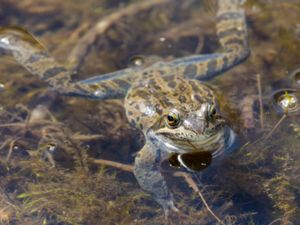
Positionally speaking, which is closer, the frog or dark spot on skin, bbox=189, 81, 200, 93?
the frog

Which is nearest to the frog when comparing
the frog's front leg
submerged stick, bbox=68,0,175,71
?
the frog's front leg

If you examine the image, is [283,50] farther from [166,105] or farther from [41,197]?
[41,197]

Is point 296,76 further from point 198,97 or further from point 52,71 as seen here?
point 52,71

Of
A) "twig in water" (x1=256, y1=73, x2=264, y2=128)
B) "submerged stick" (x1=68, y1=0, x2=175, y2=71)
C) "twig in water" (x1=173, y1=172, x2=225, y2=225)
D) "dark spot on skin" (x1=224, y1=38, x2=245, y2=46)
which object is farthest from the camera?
"submerged stick" (x1=68, y1=0, x2=175, y2=71)

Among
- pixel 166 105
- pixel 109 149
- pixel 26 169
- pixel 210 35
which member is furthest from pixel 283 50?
pixel 26 169

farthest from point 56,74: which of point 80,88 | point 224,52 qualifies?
point 224,52

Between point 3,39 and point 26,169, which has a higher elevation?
point 3,39

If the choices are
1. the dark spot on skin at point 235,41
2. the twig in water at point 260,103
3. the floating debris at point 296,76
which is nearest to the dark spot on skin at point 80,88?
the dark spot on skin at point 235,41

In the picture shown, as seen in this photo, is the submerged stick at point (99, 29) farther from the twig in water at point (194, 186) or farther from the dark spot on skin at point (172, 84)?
the twig in water at point (194, 186)

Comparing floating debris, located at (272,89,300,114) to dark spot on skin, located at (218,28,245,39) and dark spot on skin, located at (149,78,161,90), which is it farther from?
dark spot on skin, located at (149,78,161,90)
